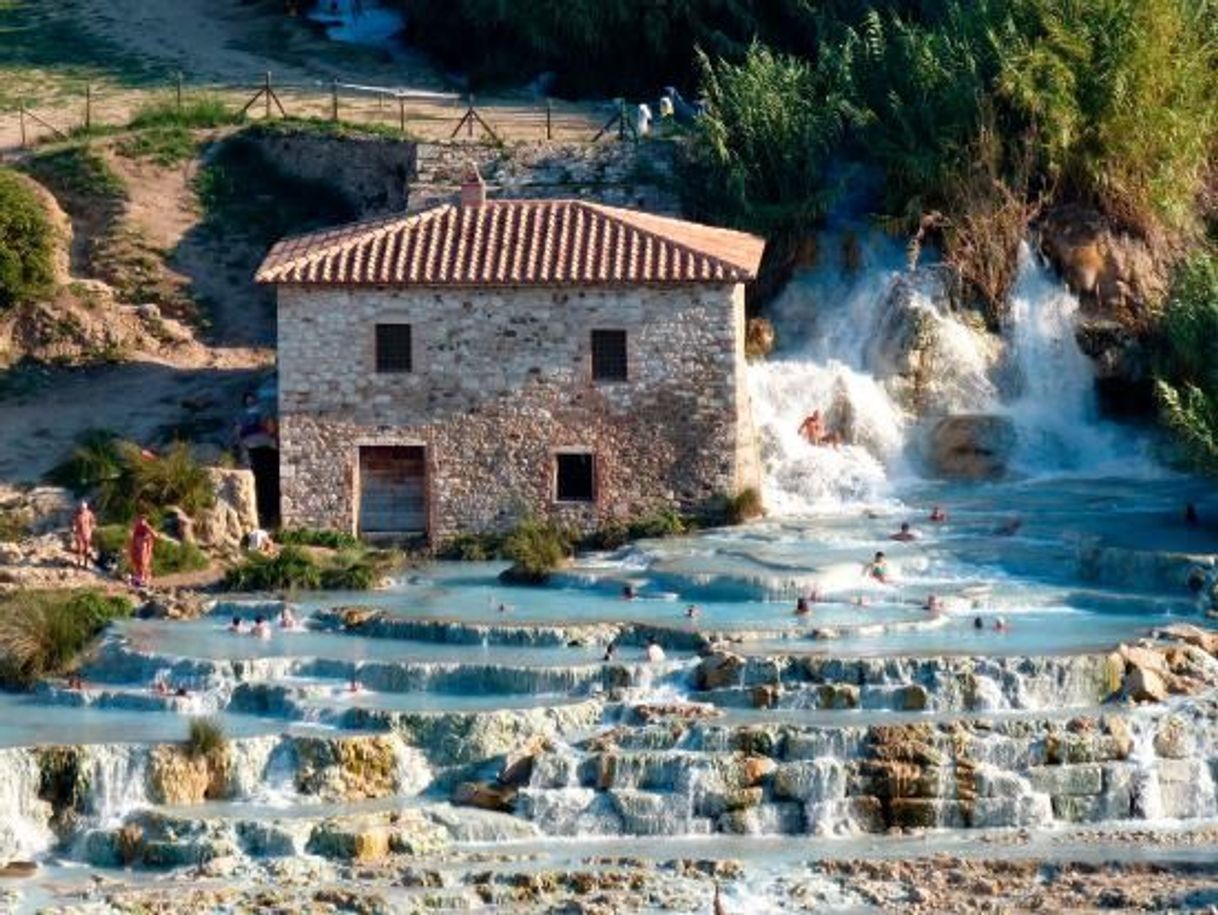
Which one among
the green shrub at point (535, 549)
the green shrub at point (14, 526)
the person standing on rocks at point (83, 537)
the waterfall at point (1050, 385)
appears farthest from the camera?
the waterfall at point (1050, 385)

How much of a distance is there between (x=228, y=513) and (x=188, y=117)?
14.7 meters

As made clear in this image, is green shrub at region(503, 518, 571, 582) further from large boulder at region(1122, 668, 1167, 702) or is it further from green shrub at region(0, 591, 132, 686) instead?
large boulder at region(1122, 668, 1167, 702)

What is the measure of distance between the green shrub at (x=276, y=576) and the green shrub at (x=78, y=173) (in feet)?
43.8

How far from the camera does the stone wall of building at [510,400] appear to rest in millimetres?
66000

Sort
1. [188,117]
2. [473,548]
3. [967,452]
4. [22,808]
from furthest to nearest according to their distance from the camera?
[188,117] < [967,452] < [473,548] < [22,808]

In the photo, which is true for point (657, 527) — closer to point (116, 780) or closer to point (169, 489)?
point (169, 489)

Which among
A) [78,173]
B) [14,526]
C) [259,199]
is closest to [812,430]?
[259,199]

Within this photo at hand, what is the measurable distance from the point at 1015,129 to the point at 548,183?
8352mm

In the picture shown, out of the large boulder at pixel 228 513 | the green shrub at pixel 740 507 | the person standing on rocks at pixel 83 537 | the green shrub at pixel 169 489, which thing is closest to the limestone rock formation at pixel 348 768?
the person standing on rocks at pixel 83 537

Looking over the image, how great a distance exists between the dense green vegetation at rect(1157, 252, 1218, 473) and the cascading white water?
2.15m

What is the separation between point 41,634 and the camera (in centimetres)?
5831

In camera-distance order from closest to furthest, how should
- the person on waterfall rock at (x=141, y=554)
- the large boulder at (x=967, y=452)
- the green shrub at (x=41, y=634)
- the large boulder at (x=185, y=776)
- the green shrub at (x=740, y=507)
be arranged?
the large boulder at (x=185, y=776) → the green shrub at (x=41, y=634) → the person on waterfall rock at (x=141, y=554) → the green shrub at (x=740, y=507) → the large boulder at (x=967, y=452)

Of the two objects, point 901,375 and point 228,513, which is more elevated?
point 901,375

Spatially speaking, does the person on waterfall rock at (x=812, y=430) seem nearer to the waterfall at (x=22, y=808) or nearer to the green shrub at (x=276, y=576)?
the green shrub at (x=276, y=576)
